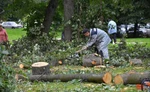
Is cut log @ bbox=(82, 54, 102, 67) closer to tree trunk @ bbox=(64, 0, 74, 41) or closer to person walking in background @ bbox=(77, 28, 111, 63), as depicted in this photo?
person walking in background @ bbox=(77, 28, 111, 63)

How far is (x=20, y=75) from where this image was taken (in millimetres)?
9242

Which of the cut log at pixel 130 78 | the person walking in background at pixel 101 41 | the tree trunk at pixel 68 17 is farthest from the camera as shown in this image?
the tree trunk at pixel 68 17

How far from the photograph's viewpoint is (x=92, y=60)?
12.3 m

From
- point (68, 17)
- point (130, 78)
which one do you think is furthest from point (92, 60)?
point (68, 17)

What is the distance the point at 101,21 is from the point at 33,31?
10.3ft

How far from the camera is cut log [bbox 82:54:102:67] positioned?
40.3 feet

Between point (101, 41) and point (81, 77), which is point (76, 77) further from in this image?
point (101, 41)

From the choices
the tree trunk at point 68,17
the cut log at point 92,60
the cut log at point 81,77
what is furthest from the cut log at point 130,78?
the tree trunk at point 68,17

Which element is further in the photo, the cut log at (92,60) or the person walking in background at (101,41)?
the person walking in background at (101,41)

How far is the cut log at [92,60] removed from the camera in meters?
12.3

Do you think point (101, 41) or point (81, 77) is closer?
point (81, 77)

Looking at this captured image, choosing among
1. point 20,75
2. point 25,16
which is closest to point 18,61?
point 20,75

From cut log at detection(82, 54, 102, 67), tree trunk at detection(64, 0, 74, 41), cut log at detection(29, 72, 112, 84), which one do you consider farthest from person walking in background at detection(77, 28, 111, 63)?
tree trunk at detection(64, 0, 74, 41)

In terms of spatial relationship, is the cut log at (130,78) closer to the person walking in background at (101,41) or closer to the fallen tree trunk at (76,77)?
the fallen tree trunk at (76,77)
